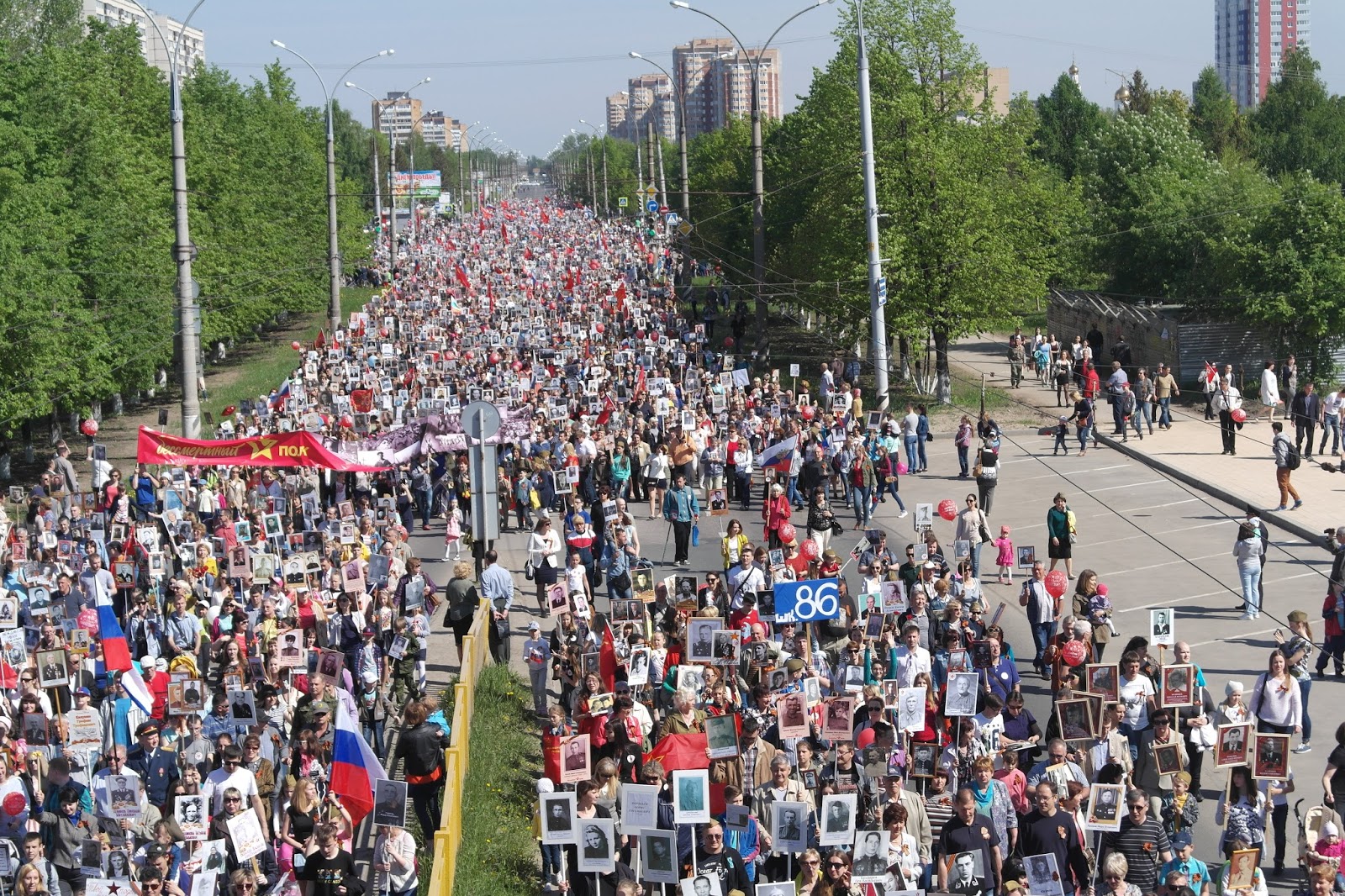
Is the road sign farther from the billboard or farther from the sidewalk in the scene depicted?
the billboard

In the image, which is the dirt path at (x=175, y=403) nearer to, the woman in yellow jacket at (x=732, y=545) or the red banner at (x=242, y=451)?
the red banner at (x=242, y=451)

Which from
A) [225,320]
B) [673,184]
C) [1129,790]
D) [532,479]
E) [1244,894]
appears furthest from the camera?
[673,184]

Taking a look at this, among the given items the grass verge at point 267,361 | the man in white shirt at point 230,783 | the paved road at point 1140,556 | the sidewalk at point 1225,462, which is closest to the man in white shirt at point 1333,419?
the sidewalk at point 1225,462

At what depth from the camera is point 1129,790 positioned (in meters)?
12.2

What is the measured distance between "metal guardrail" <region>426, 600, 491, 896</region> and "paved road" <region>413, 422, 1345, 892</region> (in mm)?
1088

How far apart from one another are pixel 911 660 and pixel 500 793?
4321 millimetres

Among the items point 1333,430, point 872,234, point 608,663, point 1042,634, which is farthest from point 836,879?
point 872,234

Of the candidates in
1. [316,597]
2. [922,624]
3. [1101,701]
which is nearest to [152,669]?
[316,597]

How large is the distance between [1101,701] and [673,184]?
127m

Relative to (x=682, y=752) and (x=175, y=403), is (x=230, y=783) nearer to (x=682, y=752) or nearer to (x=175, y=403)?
(x=682, y=752)

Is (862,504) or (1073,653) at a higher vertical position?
(862,504)

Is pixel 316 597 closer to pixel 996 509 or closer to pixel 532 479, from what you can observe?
pixel 532 479

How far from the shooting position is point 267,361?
62844mm

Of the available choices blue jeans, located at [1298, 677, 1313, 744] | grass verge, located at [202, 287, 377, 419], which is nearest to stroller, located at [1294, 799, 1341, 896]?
blue jeans, located at [1298, 677, 1313, 744]
